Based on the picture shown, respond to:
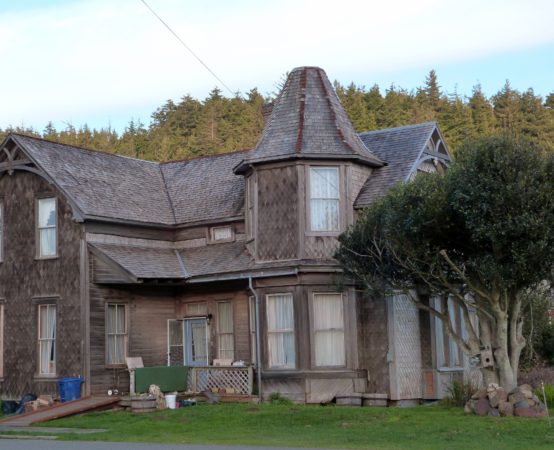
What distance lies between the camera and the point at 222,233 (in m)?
29.4

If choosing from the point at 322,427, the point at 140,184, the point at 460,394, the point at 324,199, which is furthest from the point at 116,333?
the point at 460,394

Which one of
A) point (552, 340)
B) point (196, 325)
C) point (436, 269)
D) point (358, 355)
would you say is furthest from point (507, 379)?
point (552, 340)

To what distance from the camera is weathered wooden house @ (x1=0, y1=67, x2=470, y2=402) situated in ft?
85.8

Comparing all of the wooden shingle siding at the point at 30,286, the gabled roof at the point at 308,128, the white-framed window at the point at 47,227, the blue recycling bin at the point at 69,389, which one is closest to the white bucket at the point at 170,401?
the blue recycling bin at the point at 69,389

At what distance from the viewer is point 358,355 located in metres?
26.3

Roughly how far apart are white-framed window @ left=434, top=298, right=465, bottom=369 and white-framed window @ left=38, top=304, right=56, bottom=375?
11.9 meters

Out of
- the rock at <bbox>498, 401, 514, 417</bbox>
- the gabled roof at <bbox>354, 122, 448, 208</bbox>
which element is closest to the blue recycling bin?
the gabled roof at <bbox>354, 122, 448, 208</bbox>

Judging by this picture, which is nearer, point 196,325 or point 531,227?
point 531,227

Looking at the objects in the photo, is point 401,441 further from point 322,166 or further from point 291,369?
point 322,166

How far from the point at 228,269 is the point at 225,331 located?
2.30 meters

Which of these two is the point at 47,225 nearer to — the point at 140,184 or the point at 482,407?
the point at 140,184

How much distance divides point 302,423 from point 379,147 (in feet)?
36.3

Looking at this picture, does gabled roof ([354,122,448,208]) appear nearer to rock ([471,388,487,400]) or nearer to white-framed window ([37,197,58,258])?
rock ([471,388,487,400])

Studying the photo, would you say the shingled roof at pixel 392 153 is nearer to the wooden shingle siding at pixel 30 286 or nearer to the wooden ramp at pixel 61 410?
the wooden shingle siding at pixel 30 286
